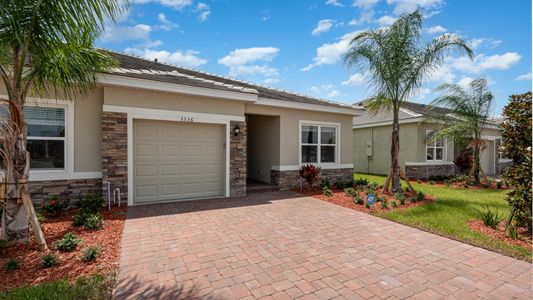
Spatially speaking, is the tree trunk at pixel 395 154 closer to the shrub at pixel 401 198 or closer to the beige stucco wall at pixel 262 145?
the shrub at pixel 401 198

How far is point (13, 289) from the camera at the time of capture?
3168mm

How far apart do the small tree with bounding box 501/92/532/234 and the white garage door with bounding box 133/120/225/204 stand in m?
7.58

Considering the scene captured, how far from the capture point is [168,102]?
25.8 ft

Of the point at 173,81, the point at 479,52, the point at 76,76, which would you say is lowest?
the point at 76,76

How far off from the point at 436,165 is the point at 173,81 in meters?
15.2

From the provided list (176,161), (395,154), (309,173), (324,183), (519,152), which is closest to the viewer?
(519,152)

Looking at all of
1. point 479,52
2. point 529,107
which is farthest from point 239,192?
point 479,52

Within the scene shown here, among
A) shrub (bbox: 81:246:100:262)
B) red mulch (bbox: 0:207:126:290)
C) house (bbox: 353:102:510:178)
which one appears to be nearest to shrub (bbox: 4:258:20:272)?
red mulch (bbox: 0:207:126:290)

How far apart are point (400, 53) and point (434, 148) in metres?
9.04

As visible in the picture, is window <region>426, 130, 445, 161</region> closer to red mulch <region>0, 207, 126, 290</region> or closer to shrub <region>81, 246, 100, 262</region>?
red mulch <region>0, 207, 126, 290</region>

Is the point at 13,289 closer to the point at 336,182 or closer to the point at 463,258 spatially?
the point at 463,258

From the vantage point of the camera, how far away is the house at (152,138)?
6.90 m

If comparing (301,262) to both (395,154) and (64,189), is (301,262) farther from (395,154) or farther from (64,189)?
(395,154)

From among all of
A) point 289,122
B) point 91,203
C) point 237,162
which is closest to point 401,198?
point 289,122
